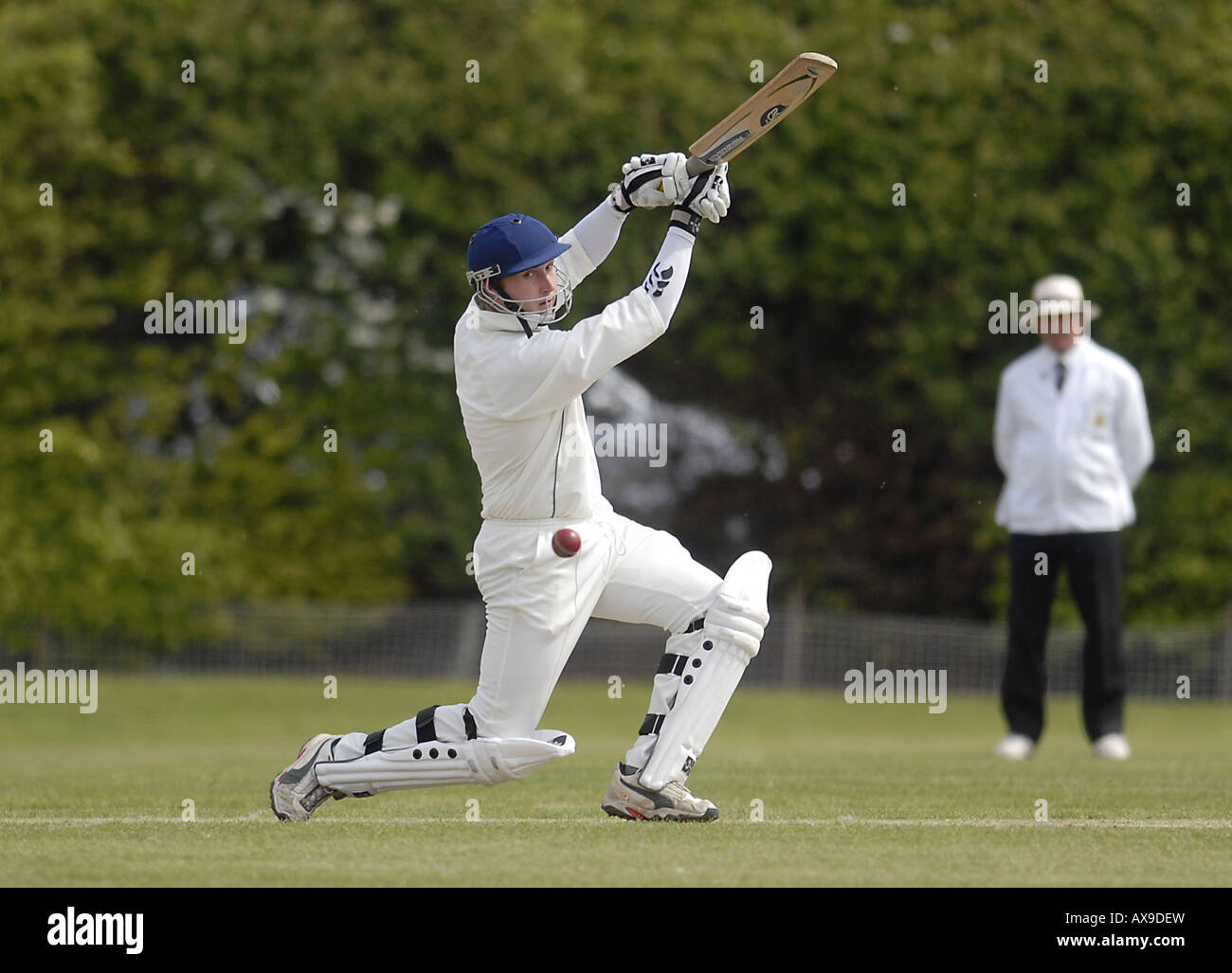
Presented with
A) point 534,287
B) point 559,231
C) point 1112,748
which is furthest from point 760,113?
point 559,231

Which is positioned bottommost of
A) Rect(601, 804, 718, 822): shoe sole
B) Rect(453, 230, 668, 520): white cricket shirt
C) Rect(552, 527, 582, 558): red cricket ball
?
Rect(601, 804, 718, 822): shoe sole

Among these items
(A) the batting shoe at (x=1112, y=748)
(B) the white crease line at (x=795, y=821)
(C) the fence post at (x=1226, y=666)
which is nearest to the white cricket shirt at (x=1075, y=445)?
(A) the batting shoe at (x=1112, y=748)

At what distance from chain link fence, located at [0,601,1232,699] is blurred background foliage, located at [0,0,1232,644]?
0.28 metres

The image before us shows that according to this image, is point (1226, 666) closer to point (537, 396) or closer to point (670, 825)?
point (670, 825)

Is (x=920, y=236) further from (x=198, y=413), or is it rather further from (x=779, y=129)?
(x=198, y=413)

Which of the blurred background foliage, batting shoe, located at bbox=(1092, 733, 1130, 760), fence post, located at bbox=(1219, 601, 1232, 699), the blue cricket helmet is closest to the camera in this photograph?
the blue cricket helmet

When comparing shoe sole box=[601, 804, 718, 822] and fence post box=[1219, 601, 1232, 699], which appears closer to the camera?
shoe sole box=[601, 804, 718, 822]

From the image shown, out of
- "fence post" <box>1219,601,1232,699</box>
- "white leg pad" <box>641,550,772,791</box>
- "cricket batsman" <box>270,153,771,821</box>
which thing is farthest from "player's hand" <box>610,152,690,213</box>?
"fence post" <box>1219,601,1232,699</box>

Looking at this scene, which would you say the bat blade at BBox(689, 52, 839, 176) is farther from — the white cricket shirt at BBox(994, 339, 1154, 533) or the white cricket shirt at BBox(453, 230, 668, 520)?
the white cricket shirt at BBox(994, 339, 1154, 533)

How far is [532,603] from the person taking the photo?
607cm

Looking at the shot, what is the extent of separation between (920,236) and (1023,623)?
6.09m

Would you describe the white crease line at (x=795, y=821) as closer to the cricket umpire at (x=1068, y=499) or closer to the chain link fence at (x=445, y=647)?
the cricket umpire at (x=1068, y=499)

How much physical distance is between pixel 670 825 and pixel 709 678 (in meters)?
0.51

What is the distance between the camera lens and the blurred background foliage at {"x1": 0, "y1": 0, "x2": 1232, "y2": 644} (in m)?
15.0
